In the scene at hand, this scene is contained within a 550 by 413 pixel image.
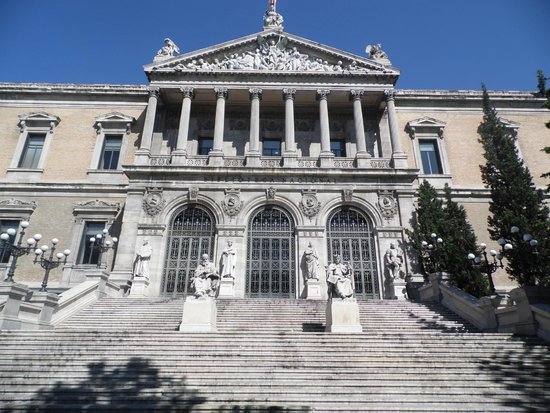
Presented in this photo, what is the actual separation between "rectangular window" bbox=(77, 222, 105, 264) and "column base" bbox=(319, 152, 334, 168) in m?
12.4

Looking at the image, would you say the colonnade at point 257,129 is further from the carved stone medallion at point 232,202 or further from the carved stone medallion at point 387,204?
the carved stone medallion at point 387,204

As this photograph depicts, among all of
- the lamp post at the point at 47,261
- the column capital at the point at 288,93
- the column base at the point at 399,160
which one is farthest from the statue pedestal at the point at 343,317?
the column capital at the point at 288,93

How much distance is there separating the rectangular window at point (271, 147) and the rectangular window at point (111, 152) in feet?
28.8

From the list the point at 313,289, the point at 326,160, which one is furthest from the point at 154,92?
the point at 313,289

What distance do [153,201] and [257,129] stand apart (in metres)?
6.70

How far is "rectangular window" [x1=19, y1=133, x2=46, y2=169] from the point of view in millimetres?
22250

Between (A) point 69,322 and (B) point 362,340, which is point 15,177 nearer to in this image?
(A) point 69,322

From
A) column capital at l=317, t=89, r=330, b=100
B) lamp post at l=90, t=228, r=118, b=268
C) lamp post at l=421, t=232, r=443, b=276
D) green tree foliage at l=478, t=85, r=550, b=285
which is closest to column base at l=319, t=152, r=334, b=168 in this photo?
column capital at l=317, t=89, r=330, b=100

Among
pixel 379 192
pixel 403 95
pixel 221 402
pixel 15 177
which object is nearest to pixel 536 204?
pixel 379 192

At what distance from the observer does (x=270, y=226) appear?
18.7 m

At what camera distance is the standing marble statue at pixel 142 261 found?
16.7 m

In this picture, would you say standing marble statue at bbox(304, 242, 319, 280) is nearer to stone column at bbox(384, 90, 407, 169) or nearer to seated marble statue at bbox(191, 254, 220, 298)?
seated marble statue at bbox(191, 254, 220, 298)

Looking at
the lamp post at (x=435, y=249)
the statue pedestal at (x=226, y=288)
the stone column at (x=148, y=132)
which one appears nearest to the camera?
the lamp post at (x=435, y=249)

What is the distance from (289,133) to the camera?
67.3ft
